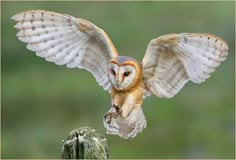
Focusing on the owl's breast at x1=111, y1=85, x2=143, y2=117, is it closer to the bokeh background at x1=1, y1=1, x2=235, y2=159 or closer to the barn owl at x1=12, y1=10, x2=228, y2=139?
the barn owl at x1=12, y1=10, x2=228, y2=139

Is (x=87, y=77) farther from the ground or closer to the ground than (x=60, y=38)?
farther from the ground

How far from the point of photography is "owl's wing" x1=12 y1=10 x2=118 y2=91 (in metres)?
6.18

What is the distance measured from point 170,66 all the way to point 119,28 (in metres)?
6.21

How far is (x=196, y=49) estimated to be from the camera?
6098 millimetres

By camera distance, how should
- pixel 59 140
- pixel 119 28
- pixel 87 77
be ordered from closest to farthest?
pixel 59 140, pixel 87 77, pixel 119 28

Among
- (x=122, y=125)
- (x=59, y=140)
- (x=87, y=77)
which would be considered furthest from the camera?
(x=87, y=77)

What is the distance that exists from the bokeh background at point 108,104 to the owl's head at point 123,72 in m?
3.63

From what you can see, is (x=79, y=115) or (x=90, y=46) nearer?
(x=90, y=46)

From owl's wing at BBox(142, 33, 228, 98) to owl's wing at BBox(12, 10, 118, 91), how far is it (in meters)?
0.18

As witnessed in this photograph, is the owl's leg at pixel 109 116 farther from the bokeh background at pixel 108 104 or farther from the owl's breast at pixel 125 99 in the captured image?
the bokeh background at pixel 108 104

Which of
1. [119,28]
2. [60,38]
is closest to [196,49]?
[60,38]

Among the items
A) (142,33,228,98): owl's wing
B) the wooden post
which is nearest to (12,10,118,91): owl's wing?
(142,33,228,98): owl's wing

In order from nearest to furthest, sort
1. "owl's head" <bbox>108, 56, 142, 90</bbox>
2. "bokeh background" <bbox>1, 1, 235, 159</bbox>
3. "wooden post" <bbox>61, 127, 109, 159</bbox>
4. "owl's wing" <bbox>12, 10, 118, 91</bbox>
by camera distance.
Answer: "wooden post" <bbox>61, 127, 109, 159</bbox>
"owl's head" <bbox>108, 56, 142, 90</bbox>
"owl's wing" <bbox>12, 10, 118, 91</bbox>
"bokeh background" <bbox>1, 1, 235, 159</bbox>

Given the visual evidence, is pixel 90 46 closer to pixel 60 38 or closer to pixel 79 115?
pixel 60 38
